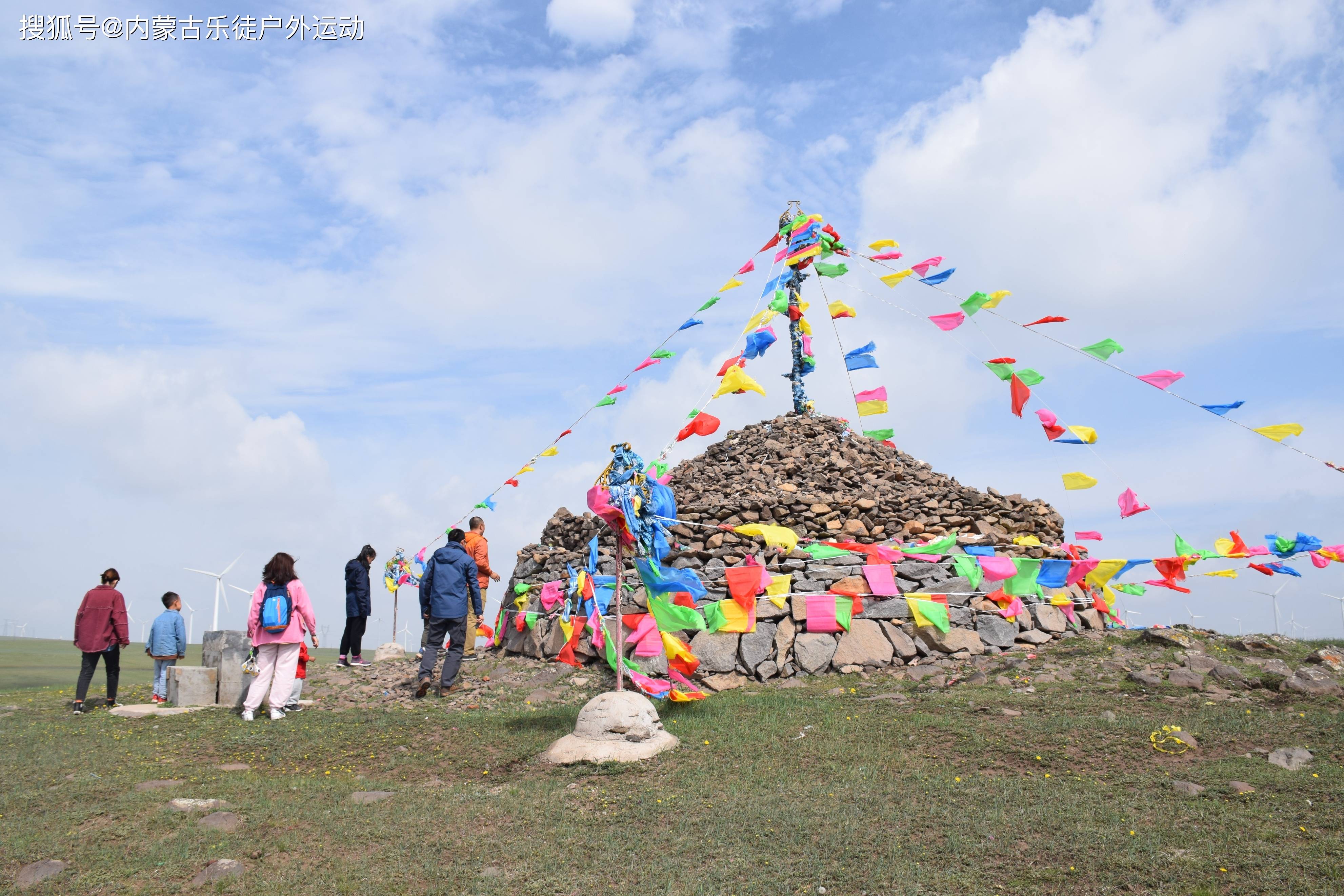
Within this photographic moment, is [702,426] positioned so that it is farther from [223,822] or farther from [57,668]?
[57,668]

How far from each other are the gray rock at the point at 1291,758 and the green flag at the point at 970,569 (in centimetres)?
452

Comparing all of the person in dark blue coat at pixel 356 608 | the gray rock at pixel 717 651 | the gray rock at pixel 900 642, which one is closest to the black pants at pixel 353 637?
the person in dark blue coat at pixel 356 608

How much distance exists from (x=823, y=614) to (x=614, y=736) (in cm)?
468

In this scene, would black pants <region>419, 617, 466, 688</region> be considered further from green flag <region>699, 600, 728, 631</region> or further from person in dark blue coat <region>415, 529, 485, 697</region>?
green flag <region>699, 600, 728, 631</region>

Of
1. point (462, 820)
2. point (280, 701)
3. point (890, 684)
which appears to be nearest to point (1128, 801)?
point (890, 684)

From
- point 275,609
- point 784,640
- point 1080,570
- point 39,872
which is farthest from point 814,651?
point 39,872

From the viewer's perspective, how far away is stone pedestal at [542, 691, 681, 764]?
26.3ft

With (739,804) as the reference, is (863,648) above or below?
above

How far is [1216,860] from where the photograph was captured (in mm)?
5523

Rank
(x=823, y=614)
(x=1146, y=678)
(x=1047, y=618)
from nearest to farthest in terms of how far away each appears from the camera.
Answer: (x=1146, y=678) → (x=823, y=614) → (x=1047, y=618)

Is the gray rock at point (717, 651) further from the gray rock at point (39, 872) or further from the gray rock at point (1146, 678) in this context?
the gray rock at point (39, 872)

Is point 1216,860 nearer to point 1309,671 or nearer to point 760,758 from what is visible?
point 760,758

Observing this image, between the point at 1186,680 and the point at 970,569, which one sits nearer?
the point at 1186,680

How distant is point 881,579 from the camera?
12133 millimetres
